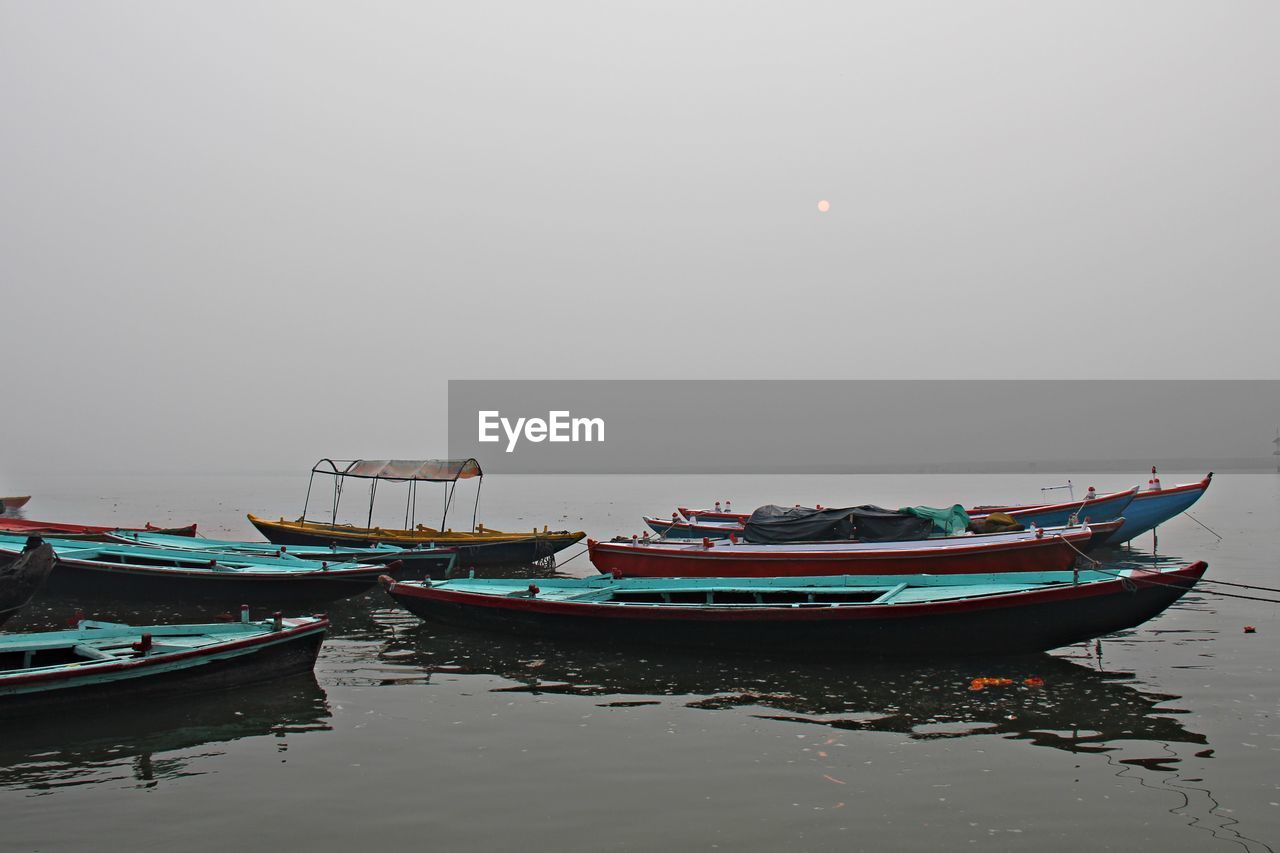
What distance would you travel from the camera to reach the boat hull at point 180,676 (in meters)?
11.5

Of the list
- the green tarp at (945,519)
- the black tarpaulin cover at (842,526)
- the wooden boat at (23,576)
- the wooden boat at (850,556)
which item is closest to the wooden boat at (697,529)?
the black tarpaulin cover at (842,526)

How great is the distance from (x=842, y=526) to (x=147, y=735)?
1825cm

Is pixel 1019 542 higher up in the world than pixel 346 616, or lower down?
higher up

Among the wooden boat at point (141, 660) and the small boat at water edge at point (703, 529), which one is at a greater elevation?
the small boat at water edge at point (703, 529)

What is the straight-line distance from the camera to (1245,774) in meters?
10.2

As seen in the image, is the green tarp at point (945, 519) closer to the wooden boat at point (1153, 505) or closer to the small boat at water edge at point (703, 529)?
the small boat at water edge at point (703, 529)

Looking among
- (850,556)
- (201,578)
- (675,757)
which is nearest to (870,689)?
Answer: (675,757)

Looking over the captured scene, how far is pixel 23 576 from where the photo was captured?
1744cm

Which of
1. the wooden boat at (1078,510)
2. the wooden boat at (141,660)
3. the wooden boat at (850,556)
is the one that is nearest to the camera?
the wooden boat at (141,660)

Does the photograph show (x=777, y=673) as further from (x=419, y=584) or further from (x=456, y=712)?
(x=419, y=584)

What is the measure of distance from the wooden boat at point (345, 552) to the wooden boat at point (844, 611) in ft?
28.0

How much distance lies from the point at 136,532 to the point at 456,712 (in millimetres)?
23165

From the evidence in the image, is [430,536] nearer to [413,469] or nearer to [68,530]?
[413,469]

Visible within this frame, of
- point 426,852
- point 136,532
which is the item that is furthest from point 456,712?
point 136,532
